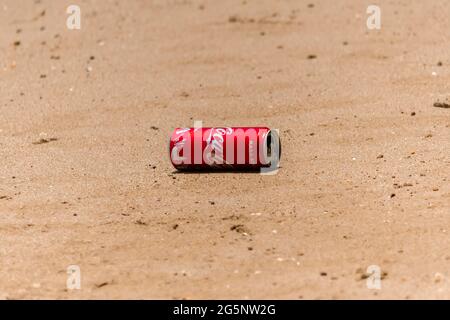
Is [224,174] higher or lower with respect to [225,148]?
lower

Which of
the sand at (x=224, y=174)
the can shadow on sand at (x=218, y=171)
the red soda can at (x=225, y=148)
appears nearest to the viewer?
the sand at (x=224, y=174)

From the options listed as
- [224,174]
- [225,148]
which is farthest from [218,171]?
[225,148]

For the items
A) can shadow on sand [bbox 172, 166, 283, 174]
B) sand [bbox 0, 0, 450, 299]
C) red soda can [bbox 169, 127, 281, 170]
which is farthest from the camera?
can shadow on sand [bbox 172, 166, 283, 174]

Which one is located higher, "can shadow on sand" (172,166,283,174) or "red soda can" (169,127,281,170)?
"red soda can" (169,127,281,170)

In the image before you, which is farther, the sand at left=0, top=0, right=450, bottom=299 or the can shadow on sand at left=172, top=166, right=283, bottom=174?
the can shadow on sand at left=172, top=166, right=283, bottom=174

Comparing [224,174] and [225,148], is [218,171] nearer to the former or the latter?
[224,174]

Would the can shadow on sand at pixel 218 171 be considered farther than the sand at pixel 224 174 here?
Yes

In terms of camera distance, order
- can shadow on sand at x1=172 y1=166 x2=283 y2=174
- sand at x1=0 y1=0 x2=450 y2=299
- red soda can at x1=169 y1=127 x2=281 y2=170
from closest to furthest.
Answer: sand at x1=0 y1=0 x2=450 y2=299
red soda can at x1=169 y1=127 x2=281 y2=170
can shadow on sand at x1=172 y1=166 x2=283 y2=174
